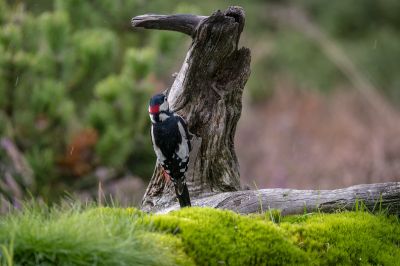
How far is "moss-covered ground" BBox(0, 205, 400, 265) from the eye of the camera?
3.66 metres

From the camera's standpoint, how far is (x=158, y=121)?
4.90m

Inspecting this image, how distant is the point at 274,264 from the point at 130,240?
86cm

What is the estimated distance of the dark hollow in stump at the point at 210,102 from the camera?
16.6ft

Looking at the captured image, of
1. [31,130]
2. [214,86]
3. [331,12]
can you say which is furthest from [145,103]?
[331,12]

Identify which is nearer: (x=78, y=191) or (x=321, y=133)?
(x=78, y=191)

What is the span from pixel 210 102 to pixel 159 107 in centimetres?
55

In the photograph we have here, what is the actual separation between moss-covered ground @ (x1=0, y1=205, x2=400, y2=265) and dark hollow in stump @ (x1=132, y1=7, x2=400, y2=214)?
609 millimetres

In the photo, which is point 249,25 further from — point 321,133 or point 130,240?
point 130,240

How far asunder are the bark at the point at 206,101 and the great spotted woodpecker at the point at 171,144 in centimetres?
25

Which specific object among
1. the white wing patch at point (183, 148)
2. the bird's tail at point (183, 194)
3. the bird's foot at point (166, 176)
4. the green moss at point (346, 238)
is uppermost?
the white wing patch at point (183, 148)

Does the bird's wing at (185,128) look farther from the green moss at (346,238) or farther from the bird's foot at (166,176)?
the green moss at (346,238)

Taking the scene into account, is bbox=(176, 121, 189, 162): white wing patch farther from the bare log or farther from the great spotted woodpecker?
the bare log

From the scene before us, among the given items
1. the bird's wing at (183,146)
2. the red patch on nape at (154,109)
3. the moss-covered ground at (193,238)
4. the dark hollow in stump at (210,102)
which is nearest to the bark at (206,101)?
the dark hollow in stump at (210,102)

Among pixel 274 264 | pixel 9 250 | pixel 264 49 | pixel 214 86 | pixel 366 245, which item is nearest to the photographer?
pixel 9 250
